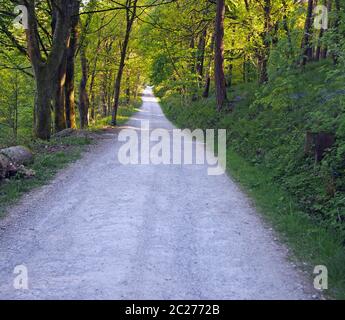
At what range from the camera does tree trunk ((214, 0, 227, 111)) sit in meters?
17.1

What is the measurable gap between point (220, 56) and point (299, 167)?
10.6 m

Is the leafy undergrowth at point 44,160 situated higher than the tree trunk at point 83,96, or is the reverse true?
the tree trunk at point 83,96

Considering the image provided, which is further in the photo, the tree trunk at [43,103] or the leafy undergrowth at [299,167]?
the tree trunk at [43,103]

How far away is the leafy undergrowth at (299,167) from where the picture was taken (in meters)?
5.64

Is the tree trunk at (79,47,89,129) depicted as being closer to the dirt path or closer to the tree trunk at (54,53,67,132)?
the tree trunk at (54,53,67,132)

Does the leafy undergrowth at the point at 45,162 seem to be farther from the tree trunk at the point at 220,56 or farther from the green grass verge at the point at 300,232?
the tree trunk at the point at 220,56

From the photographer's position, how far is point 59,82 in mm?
16016

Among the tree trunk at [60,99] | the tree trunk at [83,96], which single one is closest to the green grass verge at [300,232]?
the tree trunk at [60,99]

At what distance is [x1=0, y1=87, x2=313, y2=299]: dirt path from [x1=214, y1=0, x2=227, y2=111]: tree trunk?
1057 centimetres

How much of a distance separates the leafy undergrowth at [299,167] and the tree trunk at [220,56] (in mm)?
3282

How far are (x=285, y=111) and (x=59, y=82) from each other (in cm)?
929

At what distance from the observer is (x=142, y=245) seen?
5.51m

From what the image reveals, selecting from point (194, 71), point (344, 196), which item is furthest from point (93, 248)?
point (194, 71)
